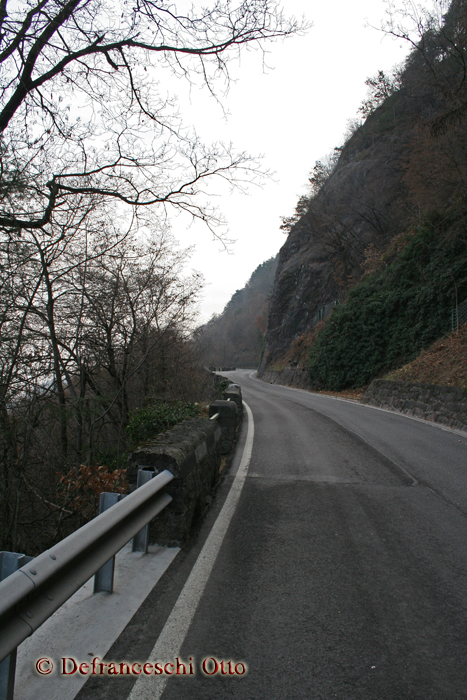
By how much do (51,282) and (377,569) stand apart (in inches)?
320

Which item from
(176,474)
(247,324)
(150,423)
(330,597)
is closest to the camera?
(330,597)

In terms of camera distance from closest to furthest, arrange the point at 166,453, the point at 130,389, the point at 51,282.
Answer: the point at 166,453 < the point at 51,282 < the point at 130,389

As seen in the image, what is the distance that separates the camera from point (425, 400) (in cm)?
1392

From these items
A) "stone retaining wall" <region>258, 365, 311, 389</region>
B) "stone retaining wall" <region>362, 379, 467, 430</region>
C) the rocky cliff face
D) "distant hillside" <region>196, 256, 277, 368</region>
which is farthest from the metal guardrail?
"distant hillside" <region>196, 256, 277, 368</region>

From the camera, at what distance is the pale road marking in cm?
223

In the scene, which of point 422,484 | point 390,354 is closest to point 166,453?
point 422,484

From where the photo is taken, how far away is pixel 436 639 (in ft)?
8.73

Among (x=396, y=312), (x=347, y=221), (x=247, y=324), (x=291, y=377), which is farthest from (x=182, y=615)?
(x=247, y=324)

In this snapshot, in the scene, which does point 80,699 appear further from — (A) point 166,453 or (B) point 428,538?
(B) point 428,538

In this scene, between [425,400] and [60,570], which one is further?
[425,400]

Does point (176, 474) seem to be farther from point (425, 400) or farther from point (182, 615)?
point (425, 400)

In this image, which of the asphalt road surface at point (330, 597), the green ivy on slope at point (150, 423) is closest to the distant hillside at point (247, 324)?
the green ivy on slope at point (150, 423)

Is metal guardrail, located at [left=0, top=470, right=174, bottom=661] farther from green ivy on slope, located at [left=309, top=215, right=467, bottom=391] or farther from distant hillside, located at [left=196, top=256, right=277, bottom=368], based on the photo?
distant hillside, located at [left=196, top=256, right=277, bottom=368]

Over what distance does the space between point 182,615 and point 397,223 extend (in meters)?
29.6
